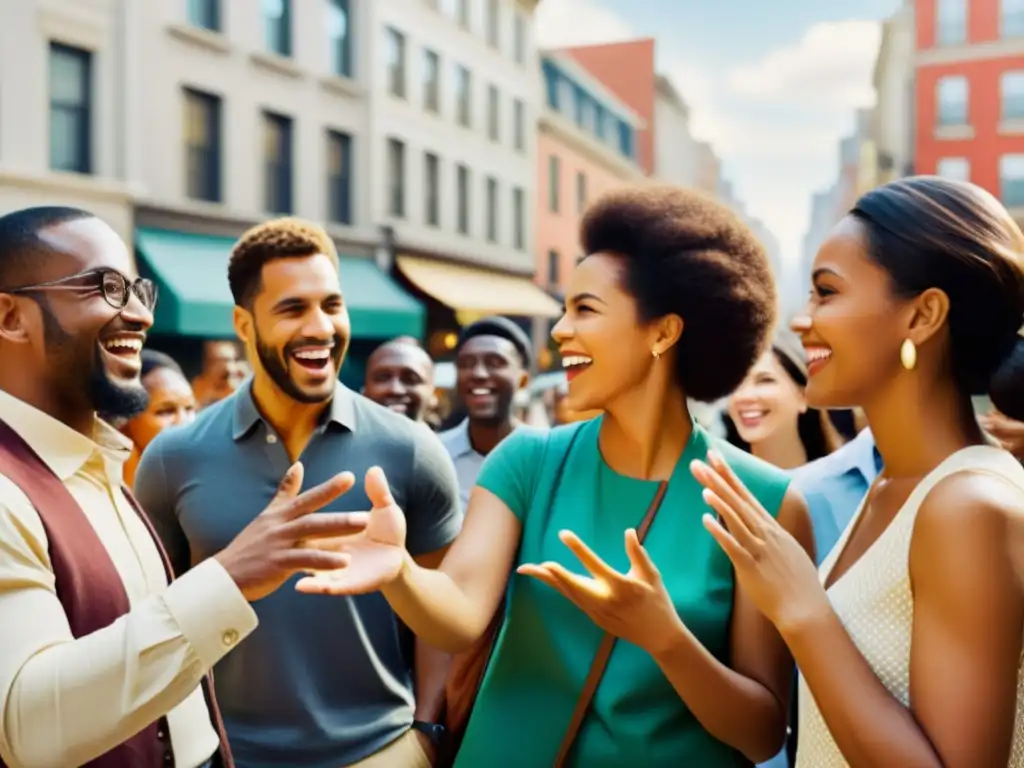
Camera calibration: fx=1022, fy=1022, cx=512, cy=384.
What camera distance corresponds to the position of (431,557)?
3311mm

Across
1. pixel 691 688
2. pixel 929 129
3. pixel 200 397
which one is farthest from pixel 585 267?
pixel 929 129

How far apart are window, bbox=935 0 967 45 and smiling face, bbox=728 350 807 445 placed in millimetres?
36251

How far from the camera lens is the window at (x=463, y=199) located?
86.1 feet

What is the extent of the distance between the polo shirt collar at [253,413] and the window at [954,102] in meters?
37.7

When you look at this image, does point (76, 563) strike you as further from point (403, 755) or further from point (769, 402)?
point (769, 402)

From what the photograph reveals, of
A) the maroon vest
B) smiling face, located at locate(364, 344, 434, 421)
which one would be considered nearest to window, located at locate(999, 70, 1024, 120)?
smiling face, located at locate(364, 344, 434, 421)

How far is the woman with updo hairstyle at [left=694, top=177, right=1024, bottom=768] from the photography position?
1.77 m

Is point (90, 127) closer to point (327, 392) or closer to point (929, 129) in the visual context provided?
point (327, 392)

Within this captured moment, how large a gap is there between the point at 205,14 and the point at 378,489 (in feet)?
57.5

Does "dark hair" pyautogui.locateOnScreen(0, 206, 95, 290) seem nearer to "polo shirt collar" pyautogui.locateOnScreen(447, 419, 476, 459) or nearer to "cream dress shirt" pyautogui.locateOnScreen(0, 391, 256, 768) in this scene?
"cream dress shirt" pyautogui.locateOnScreen(0, 391, 256, 768)

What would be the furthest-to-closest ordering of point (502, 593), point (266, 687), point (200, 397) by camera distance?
point (200, 397)
point (266, 687)
point (502, 593)

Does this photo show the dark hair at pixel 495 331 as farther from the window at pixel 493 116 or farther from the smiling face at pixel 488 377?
the window at pixel 493 116

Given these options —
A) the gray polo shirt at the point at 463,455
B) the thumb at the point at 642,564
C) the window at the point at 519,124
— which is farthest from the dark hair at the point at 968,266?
the window at the point at 519,124

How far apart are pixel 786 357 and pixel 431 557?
2572 millimetres
